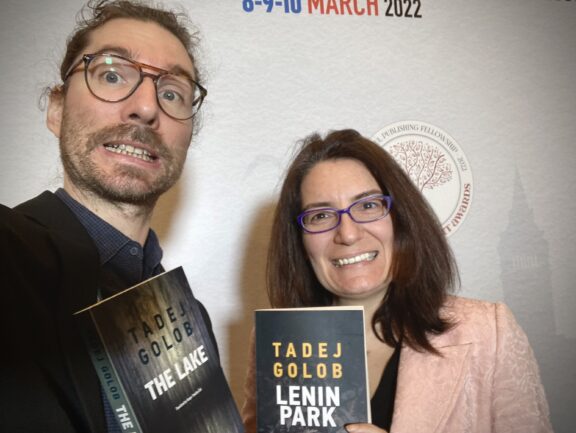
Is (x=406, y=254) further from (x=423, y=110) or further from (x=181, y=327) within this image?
(x=423, y=110)

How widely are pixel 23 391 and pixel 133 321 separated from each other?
230 millimetres

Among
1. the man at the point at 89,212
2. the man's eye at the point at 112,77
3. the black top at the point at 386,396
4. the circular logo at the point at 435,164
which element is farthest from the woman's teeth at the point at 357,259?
the circular logo at the point at 435,164

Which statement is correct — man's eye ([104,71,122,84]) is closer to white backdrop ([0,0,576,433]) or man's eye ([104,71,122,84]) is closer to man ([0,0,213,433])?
man ([0,0,213,433])

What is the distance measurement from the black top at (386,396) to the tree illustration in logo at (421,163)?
1.07 metres

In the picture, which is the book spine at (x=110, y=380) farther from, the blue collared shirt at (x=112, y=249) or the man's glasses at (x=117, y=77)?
the man's glasses at (x=117, y=77)

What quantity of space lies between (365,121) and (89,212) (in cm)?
142

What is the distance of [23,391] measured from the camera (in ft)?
2.04

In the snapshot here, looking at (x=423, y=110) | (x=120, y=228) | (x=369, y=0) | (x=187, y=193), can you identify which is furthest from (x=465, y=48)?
(x=120, y=228)

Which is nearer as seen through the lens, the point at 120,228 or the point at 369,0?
the point at 120,228

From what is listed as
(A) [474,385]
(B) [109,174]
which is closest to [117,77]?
(B) [109,174]

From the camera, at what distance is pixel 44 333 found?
674 mm

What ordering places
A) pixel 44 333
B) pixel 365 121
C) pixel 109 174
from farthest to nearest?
pixel 365 121 → pixel 109 174 → pixel 44 333

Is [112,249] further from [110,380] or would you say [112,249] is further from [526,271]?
[526,271]

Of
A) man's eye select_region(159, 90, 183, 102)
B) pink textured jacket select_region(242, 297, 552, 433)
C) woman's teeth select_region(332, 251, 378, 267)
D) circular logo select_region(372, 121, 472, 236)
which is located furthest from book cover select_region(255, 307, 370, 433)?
circular logo select_region(372, 121, 472, 236)
